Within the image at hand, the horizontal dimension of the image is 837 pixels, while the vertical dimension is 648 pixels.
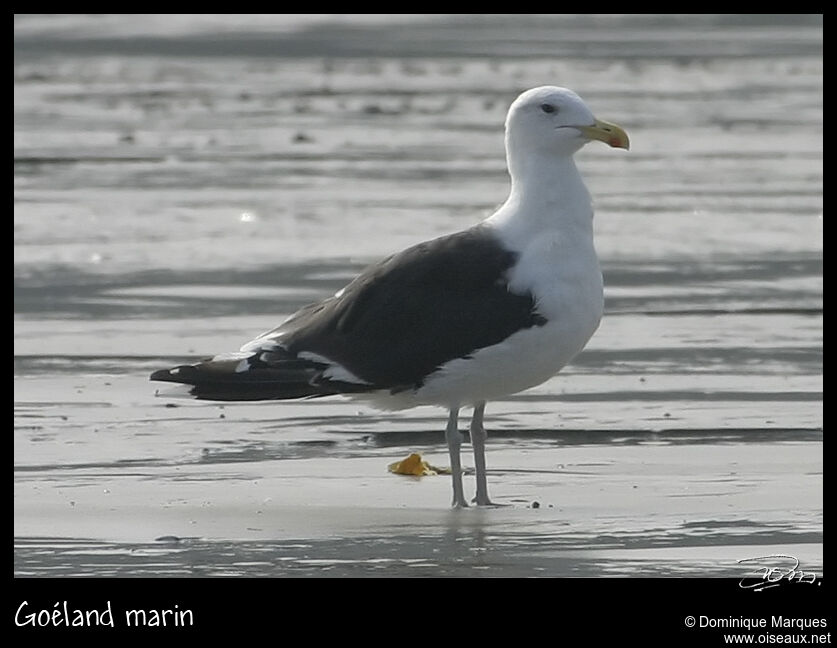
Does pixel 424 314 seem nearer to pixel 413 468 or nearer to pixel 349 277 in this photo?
pixel 413 468

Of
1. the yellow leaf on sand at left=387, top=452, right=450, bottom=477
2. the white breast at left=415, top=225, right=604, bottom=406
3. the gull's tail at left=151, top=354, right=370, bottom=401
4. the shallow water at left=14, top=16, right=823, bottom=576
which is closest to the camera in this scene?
the shallow water at left=14, top=16, right=823, bottom=576

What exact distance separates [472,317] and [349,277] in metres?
4.68

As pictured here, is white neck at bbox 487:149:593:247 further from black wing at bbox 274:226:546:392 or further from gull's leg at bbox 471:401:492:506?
gull's leg at bbox 471:401:492:506

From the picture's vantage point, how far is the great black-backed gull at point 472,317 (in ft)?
24.2

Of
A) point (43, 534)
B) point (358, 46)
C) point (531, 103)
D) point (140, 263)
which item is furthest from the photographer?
point (358, 46)

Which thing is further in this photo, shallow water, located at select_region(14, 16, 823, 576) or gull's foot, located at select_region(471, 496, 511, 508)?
gull's foot, located at select_region(471, 496, 511, 508)

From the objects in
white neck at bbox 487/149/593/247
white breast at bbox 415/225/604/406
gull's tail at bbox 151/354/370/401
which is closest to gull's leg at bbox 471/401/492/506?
white breast at bbox 415/225/604/406

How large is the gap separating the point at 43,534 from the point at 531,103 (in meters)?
2.58

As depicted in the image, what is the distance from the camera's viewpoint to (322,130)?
19.8m

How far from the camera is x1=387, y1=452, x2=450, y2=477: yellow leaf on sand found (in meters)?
7.89

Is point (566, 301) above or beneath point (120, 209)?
beneath

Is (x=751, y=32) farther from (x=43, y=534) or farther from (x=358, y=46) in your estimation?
(x=43, y=534)

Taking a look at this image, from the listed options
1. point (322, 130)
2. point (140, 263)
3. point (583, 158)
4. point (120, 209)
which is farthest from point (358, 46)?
point (140, 263)

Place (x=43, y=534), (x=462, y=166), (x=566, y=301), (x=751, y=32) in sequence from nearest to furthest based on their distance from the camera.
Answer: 1. (x=43, y=534)
2. (x=566, y=301)
3. (x=462, y=166)
4. (x=751, y=32)
